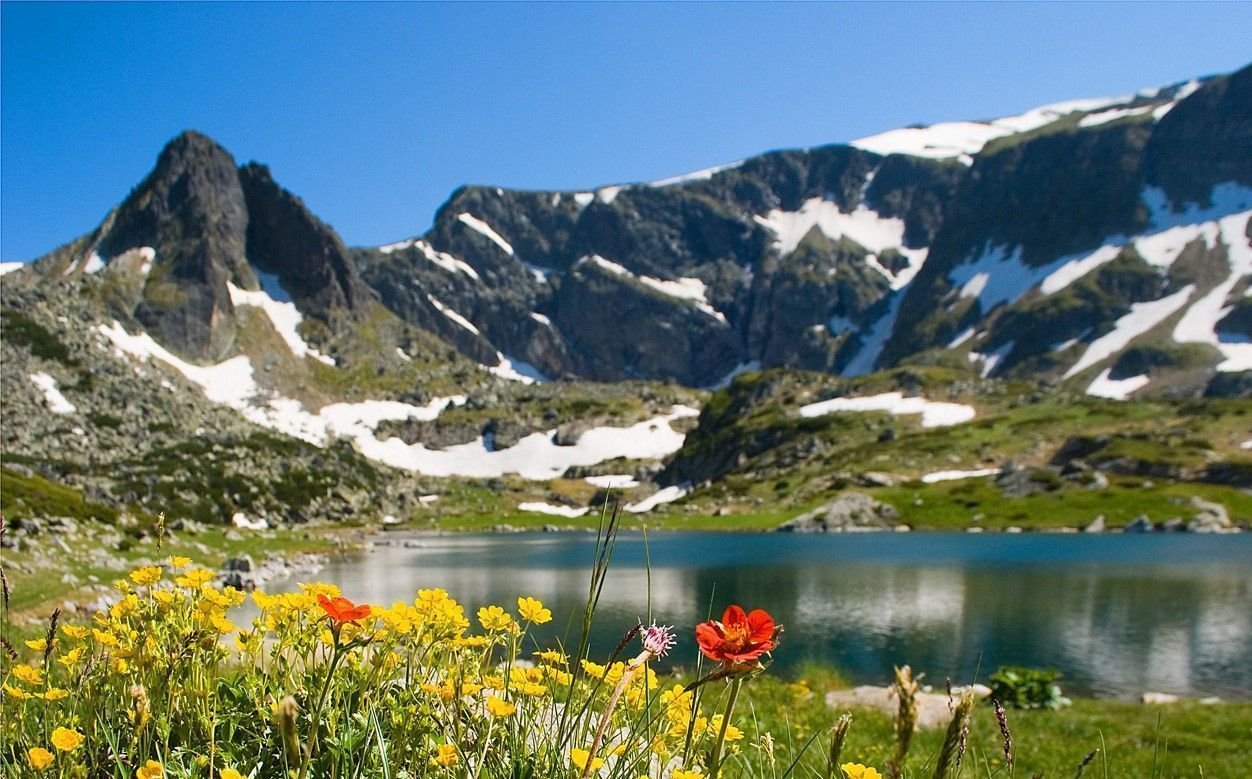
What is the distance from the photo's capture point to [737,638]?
2.02 metres

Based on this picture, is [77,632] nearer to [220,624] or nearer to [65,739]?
[220,624]

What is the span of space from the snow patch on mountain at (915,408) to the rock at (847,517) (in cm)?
6366

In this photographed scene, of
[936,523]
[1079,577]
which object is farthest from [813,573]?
[936,523]

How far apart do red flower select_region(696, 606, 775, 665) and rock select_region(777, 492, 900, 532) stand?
395ft

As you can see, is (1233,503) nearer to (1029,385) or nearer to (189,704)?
(1029,385)

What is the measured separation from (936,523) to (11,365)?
15009 cm

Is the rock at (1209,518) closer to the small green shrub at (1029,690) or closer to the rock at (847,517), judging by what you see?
the rock at (847,517)

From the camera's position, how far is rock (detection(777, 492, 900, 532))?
118 meters

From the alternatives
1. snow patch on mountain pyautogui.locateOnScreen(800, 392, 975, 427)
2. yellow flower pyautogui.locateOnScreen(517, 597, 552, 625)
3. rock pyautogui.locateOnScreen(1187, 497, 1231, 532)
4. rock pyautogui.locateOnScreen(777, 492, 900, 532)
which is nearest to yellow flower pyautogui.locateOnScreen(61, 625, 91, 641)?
yellow flower pyautogui.locateOnScreen(517, 597, 552, 625)

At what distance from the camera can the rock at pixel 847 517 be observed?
118m

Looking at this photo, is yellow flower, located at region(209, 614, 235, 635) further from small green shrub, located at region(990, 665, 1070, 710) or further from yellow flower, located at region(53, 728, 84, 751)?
small green shrub, located at region(990, 665, 1070, 710)

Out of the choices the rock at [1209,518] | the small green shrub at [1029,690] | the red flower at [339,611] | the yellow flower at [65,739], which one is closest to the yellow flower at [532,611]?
the red flower at [339,611]

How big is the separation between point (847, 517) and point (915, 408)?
79.0 meters

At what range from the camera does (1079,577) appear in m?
53.3
